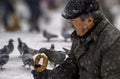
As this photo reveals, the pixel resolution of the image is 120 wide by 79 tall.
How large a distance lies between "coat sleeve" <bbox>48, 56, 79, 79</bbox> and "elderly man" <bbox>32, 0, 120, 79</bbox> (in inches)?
11.4

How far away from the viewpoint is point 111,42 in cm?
318

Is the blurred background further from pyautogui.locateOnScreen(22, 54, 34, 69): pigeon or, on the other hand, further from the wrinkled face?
the wrinkled face

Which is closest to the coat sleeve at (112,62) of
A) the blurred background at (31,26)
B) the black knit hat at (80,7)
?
the black knit hat at (80,7)

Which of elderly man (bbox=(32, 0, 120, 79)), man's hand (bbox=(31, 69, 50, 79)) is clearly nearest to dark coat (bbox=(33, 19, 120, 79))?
elderly man (bbox=(32, 0, 120, 79))

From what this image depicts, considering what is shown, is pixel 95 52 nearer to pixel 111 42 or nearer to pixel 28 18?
pixel 111 42

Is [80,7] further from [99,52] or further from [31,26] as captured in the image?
[31,26]

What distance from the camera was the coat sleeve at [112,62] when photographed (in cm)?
314

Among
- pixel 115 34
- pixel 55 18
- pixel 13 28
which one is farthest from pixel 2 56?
pixel 55 18

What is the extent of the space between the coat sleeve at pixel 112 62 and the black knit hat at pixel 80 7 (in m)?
0.32

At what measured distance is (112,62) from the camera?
3.14 metres

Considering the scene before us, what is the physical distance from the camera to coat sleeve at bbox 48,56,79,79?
3.79 metres

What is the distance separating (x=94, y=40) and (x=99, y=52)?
0.11 meters

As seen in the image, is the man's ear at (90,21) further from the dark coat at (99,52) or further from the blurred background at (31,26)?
the blurred background at (31,26)

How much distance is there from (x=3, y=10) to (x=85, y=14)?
15780 mm
